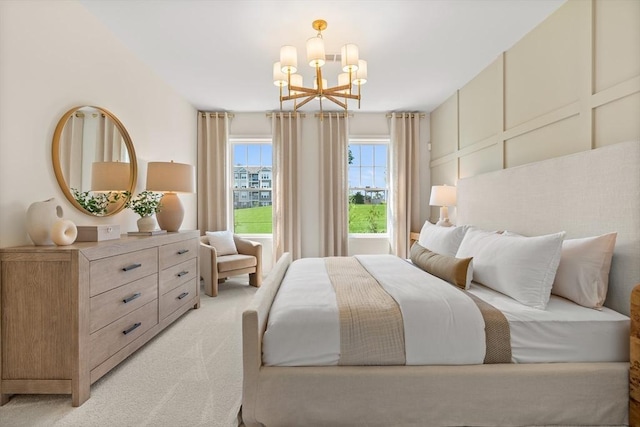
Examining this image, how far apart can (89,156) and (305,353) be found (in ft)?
7.82

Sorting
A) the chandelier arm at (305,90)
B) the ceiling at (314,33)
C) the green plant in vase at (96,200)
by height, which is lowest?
the green plant in vase at (96,200)

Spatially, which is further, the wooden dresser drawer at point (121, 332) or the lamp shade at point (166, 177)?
the lamp shade at point (166, 177)

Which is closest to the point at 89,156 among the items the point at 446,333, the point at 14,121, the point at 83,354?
the point at 14,121

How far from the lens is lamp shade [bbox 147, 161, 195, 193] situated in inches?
129

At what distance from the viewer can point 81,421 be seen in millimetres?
1683

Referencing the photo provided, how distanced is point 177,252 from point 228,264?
3.58 feet

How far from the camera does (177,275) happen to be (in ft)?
10.3

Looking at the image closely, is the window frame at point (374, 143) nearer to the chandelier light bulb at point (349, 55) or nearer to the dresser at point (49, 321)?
the chandelier light bulb at point (349, 55)

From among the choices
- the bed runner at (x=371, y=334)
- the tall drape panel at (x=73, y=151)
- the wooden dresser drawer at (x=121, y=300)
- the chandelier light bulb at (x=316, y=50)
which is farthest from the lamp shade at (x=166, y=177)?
the bed runner at (x=371, y=334)

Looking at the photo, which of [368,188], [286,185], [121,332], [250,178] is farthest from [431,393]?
[250,178]

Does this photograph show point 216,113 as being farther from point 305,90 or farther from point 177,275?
point 177,275

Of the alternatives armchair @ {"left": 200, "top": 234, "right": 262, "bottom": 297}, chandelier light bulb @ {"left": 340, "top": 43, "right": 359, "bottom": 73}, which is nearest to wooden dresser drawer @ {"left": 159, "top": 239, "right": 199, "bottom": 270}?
armchair @ {"left": 200, "top": 234, "right": 262, "bottom": 297}

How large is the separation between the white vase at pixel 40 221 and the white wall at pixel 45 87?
12 centimetres

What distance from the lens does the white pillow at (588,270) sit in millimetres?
1771
